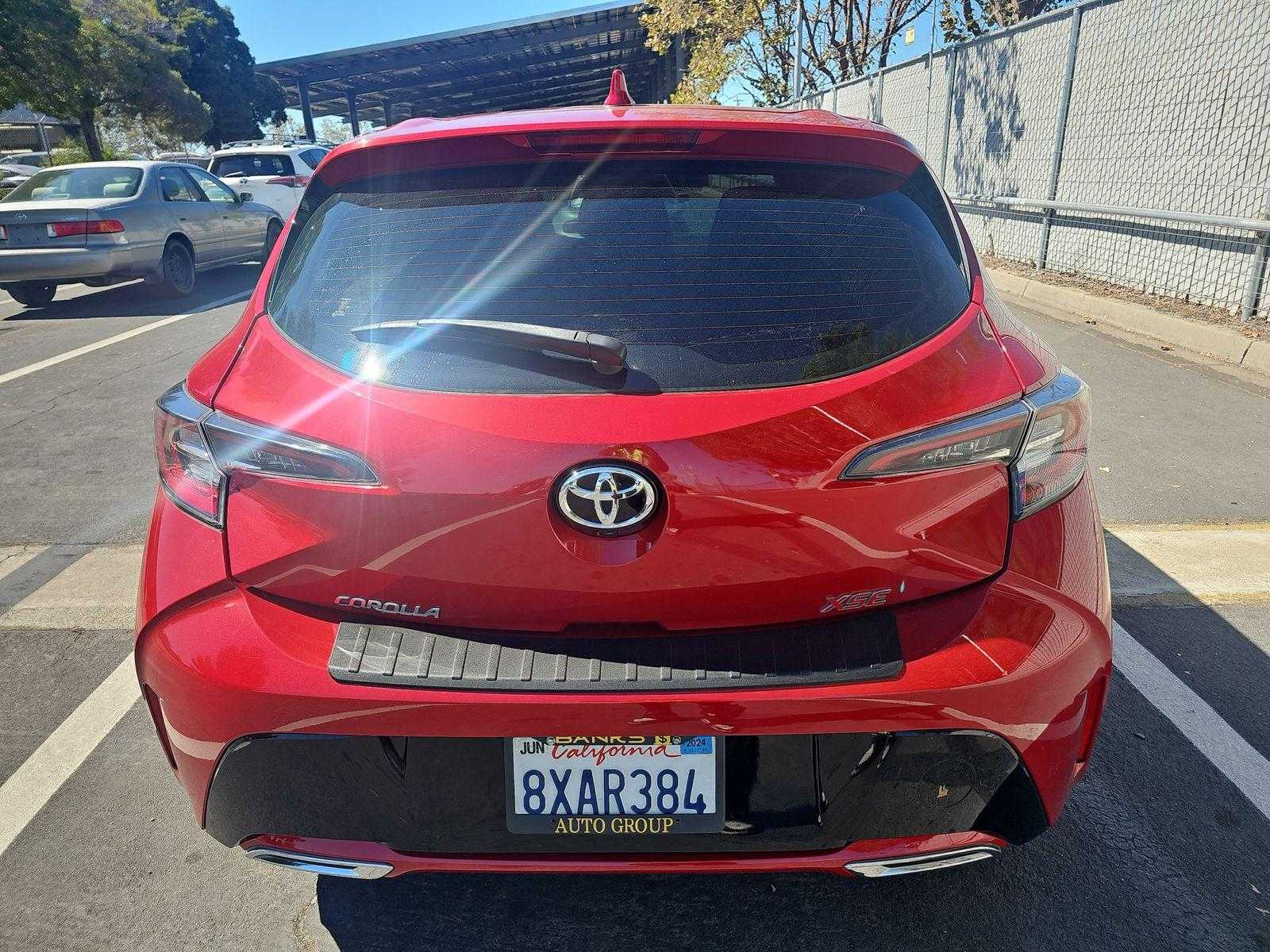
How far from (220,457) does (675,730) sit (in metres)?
0.95

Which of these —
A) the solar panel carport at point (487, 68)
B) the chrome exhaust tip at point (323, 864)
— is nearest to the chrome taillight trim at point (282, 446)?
the chrome exhaust tip at point (323, 864)

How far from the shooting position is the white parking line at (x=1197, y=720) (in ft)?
7.89

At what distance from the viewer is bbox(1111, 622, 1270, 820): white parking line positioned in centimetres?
240

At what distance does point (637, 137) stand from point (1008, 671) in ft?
4.06

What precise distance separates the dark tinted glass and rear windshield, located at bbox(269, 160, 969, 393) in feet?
53.4

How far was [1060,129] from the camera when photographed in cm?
975

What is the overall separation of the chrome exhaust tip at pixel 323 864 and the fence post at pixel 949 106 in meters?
12.4

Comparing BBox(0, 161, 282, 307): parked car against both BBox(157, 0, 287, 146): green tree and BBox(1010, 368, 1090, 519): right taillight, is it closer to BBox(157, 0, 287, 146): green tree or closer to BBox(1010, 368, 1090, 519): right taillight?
BBox(1010, 368, 1090, 519): right taillight

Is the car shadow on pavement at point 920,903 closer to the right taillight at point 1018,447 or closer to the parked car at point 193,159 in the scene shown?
the right taillight at point 1018,447

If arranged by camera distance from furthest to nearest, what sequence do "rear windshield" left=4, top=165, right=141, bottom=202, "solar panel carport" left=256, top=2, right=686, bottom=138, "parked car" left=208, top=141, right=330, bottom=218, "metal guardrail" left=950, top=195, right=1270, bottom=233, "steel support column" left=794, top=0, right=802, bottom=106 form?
"solar panel carport" left=256, top=2, right=686, bottom=138, "steel support column" left=794, top=0, right=802, bottom=106, "parked car" left=208, top=141, right=330, bottom=218, "rear windshield" left=4, top=165, right=141, bottom=202, "metal guardrail" left=950, top=195, right=1270, bottom=233

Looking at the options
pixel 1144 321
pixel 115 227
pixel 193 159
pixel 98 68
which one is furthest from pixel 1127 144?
pixel 98 68

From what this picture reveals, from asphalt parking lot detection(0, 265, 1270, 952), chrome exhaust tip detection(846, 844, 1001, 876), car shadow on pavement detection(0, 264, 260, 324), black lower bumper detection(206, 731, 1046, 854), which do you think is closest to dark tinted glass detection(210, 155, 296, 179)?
car shadow on pavement detection(0, 264, 260, 324)

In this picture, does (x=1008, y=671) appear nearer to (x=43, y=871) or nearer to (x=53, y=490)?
(x=43, y=871)

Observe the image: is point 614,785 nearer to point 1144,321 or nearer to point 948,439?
point 948,439
